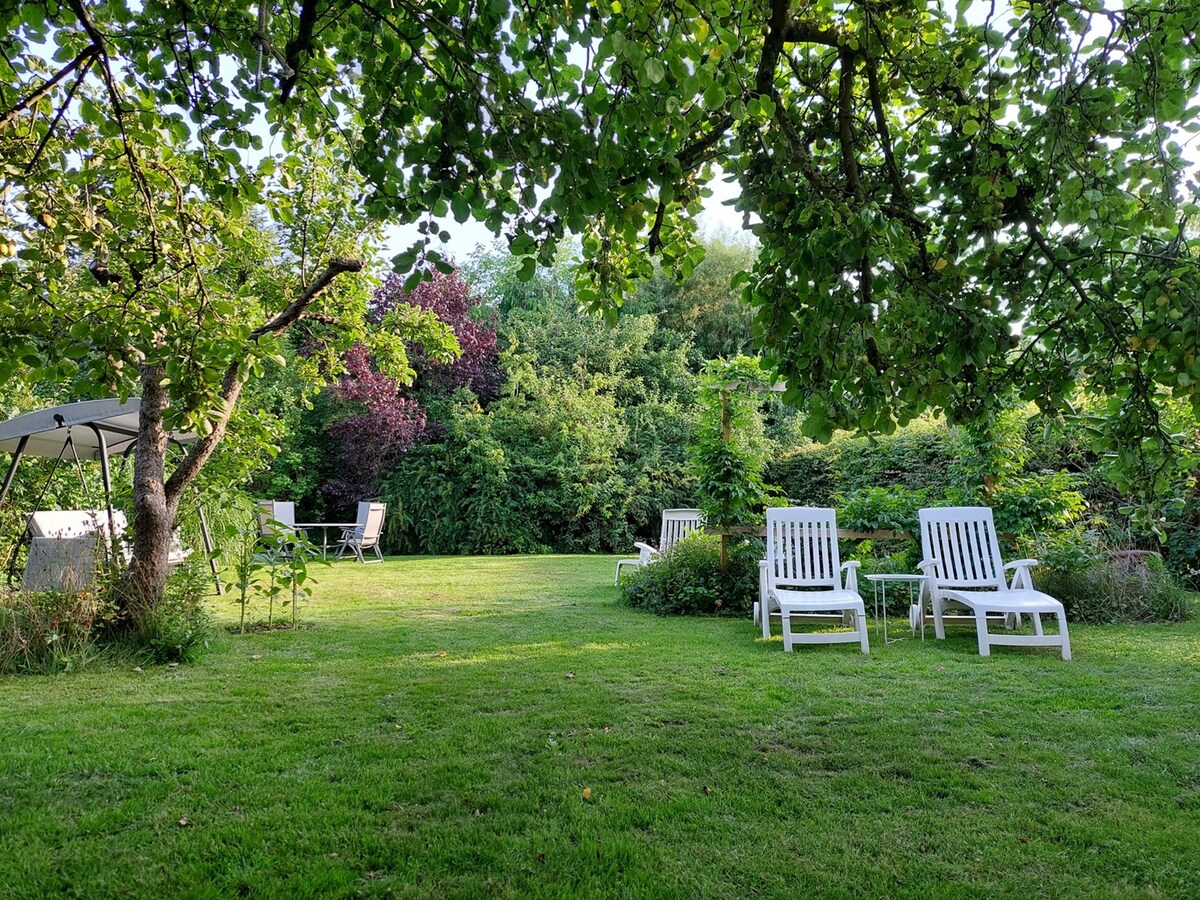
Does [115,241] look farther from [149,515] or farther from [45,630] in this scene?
[45,630]

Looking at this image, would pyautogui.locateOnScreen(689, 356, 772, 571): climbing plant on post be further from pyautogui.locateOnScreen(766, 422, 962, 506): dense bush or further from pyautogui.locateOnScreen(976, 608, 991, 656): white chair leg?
pyautogui.locateOnScreen(766, 422, 962, 506): dense bush

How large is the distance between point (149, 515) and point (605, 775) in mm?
3882

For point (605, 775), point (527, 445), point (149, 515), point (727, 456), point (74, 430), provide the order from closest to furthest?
point (605, 775), point (149, 515), point (74, 430), point (727, 456), point (527, 445)

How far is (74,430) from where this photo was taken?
255 inches

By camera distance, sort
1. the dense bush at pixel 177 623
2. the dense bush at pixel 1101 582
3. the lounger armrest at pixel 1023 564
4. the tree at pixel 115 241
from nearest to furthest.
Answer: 1. the tree at pixel 115 241
2. the dense bush at pixel 177 623
3. the lounger armrest at pixel 1023 564
4. the dense bush at pixel 1101 582

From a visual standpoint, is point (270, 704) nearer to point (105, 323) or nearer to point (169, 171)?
point (105, 323)

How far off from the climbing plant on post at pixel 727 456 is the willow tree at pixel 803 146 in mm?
3678

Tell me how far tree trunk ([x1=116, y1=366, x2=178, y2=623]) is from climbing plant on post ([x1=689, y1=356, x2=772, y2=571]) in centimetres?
468

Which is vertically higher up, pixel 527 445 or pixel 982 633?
pixel 527 445

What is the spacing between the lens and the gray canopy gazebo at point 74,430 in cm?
546

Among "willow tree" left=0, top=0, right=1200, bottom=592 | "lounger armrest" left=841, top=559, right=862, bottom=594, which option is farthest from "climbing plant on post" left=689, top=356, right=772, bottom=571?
"willow tree" left=0, top=0, right=1200, bottom=592

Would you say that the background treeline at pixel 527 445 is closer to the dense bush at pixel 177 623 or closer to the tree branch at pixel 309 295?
the tree branch at pixel 309 295

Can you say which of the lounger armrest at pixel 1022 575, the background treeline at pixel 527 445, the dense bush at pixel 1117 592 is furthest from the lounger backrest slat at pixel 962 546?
the background treeline at pixel 527 445

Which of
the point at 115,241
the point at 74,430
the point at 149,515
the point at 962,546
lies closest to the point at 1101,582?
the point at 962,546
